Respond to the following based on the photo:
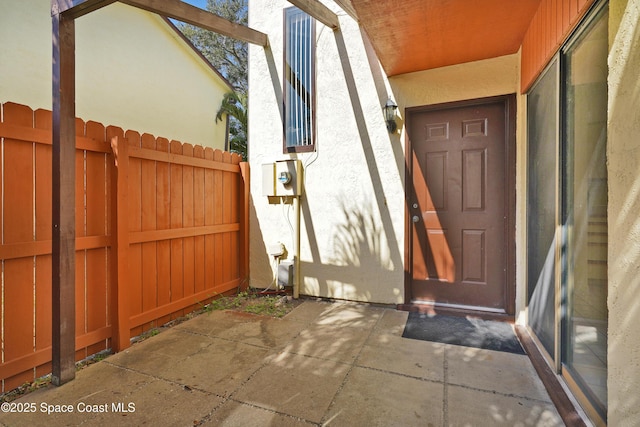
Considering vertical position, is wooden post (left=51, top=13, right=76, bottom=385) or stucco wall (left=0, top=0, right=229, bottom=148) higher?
stucco wall (left=0, top=0, right=229, bottom=148)

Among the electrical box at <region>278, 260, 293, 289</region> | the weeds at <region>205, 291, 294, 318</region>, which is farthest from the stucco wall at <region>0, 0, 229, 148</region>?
the electrical box at <region>278, 260, 293, 289</region>

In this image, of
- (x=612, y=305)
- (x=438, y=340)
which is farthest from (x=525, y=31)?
(x=438, y=340)

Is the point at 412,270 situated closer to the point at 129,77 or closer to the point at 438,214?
the point at 438,214

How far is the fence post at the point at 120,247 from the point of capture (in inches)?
94.4

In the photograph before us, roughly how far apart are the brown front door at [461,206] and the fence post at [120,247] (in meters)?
2.72

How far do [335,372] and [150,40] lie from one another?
734cm

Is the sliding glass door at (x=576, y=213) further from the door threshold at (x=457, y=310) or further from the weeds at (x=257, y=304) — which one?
the weeds at (x=257, y=304)

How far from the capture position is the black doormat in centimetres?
248

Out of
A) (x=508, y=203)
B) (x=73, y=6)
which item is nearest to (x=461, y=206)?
(x=508, y=203)

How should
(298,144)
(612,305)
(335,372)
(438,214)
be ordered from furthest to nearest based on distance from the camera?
(298,144) < (438,214) < (335,372) < (612,305)

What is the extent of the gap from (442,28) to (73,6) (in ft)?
8.60

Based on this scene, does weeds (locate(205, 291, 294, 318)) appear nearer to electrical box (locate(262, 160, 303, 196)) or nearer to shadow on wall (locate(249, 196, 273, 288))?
shadow on wall (locate(249, 196, 273, 288))

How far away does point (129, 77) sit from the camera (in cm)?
592

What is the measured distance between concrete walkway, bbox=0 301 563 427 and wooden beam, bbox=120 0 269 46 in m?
2.62
